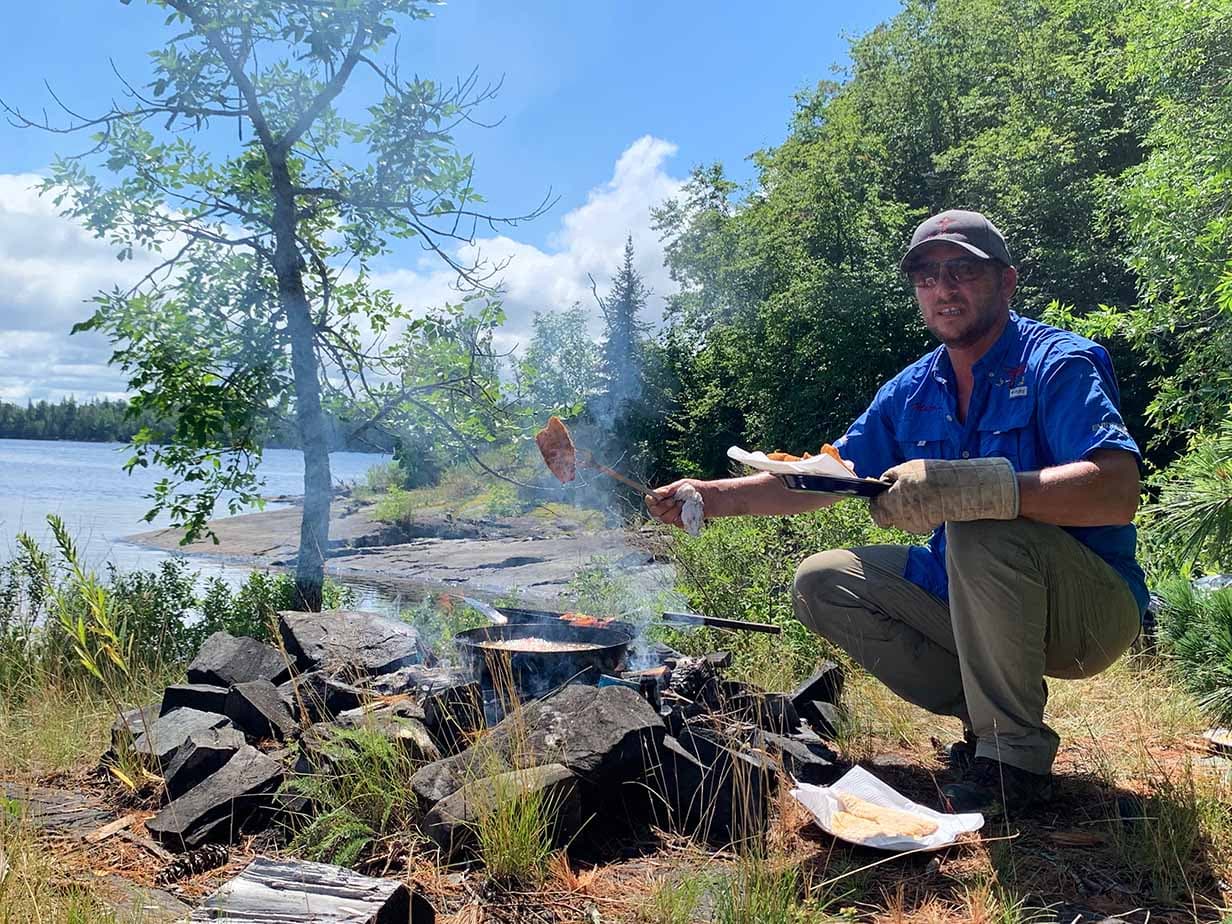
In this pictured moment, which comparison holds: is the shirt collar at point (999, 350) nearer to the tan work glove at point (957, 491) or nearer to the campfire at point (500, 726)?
the tan work glove at point (957, 491)

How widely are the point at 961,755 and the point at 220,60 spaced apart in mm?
5923

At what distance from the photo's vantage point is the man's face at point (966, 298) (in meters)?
2.78

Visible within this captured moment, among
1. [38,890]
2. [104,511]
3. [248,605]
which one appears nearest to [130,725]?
[38,890]

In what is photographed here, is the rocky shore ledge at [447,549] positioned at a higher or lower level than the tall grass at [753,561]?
lower

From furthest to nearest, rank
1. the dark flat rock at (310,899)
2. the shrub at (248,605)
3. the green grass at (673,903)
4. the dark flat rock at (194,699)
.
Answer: the shrub at (248,605) < the dark flat rock at (194,699) < the green grass at (673,903) < the dark flat rock at (310,899)

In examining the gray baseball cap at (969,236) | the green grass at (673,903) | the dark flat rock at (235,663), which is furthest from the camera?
the dark flat rock at (235,663)

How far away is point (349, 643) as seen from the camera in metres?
4.07

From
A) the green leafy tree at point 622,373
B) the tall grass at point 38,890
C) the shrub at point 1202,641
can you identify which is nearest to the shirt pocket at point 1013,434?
the shrub at point 1202,641

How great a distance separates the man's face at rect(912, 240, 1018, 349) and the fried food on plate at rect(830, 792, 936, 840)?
1.50 meters

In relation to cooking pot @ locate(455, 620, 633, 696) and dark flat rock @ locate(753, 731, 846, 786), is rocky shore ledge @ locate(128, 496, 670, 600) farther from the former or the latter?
dark flat rock @ locate(753, 731, 846, 786)

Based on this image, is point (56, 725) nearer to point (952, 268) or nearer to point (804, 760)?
point (804, 760)

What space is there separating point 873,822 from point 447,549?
47.3 ft

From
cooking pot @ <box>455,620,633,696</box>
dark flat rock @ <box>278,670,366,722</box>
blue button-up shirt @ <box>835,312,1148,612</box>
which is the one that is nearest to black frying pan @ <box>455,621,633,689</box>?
cooking pot @ <box>455,620,633,696</box>

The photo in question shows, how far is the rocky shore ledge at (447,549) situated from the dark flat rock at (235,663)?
3.87m
